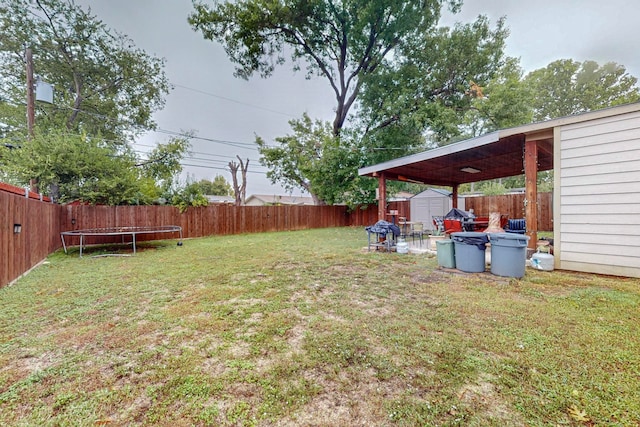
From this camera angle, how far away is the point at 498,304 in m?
3.10

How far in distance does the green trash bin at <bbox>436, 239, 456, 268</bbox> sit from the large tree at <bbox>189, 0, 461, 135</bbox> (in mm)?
12764

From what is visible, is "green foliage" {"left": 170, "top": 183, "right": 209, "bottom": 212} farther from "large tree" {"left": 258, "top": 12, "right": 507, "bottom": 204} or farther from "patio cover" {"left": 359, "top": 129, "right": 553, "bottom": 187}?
"patio cover" {"left": 359, "top": 129, "right": 553, "bottom": 187}

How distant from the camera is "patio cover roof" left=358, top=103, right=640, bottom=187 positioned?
187 inches

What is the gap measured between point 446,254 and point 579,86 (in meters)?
27.8

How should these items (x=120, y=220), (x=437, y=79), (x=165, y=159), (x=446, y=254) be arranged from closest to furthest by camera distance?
(x=446, y=254), (x=120, y=220), (x=165, y=159), (x=437, y=79)

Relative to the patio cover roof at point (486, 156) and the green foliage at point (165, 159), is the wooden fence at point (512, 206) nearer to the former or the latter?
the patio cover roof at point (486, 156)

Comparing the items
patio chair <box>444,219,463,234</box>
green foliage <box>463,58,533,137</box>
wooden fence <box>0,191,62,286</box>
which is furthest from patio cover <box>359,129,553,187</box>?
wooden fence <box>0,191,62,286</box>

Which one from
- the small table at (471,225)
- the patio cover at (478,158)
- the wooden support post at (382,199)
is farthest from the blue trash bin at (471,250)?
the small table at (471,225)

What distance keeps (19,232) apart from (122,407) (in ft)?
17.0

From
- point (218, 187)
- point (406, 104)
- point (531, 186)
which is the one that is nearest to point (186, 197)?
point (531, 186)

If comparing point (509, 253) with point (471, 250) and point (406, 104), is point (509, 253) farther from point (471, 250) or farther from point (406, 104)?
point (406, 104)

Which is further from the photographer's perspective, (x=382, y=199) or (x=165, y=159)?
(x=165, y=159)

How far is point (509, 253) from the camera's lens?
4.27 metres

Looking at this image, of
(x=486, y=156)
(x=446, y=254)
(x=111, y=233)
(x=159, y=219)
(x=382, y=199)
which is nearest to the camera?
(x=446, y=254)
